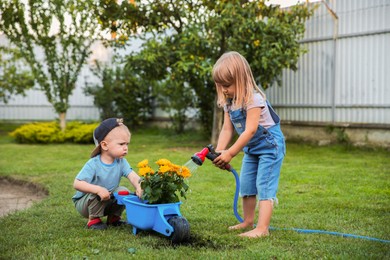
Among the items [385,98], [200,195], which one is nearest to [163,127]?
[385,98]

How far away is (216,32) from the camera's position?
9.26 meters

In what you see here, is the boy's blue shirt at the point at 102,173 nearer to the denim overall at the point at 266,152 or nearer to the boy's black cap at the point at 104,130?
the boy's black cap at the point at 104,130

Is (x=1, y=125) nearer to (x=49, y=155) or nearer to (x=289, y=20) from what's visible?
(x=49, y=155)

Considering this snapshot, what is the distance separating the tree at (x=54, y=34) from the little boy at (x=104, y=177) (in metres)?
8.29

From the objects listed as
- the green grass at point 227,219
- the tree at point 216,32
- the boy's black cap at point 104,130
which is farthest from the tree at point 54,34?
the boy's black cap at point 104,130

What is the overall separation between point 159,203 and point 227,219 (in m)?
0.84

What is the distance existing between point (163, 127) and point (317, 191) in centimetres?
964

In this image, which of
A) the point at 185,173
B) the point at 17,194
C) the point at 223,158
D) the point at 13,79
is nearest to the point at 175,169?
the point at 185,173

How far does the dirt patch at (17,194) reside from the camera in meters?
5.70

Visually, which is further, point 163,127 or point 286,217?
point 163,127

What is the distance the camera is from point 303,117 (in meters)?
10.7

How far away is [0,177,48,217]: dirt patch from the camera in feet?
18.7

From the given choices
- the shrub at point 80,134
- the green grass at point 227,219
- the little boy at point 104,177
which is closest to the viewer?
the green grass at point 227,219

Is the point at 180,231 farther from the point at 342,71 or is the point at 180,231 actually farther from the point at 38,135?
the point at 38,135
